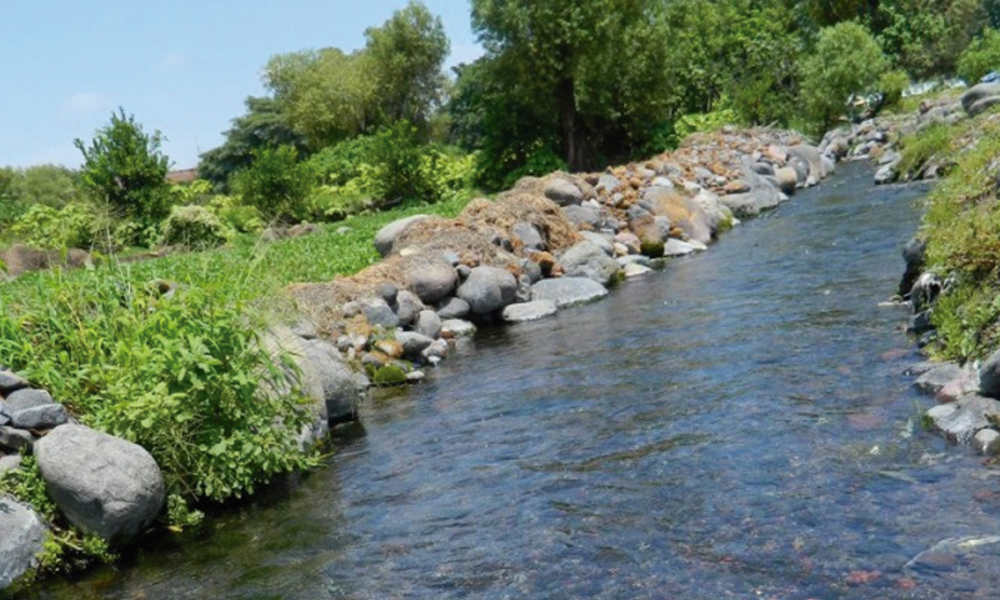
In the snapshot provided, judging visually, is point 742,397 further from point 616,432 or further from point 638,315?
point 638,315

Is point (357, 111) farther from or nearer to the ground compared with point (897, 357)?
farther from the ground

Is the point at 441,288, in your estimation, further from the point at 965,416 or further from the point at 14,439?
the point at 965,416

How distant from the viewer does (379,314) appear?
13281mm

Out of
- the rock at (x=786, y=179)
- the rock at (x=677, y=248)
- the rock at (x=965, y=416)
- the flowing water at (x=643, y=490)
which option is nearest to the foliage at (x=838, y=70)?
the rock at (x=786, y=179)

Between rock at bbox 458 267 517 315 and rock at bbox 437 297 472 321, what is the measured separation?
3.7 inches

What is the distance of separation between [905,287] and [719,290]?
3.29m

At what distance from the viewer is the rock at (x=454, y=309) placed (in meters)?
14.9

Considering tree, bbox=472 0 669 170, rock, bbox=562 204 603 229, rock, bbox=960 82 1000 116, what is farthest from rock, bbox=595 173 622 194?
tree, bbox=472 0 669 170

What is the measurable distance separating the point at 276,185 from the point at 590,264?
17.1 metres

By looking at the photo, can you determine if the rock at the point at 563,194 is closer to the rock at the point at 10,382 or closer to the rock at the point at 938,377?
the rock at the point at 938,377

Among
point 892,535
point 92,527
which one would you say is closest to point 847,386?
point 892,535

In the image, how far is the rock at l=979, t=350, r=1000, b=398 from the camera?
7.39 m

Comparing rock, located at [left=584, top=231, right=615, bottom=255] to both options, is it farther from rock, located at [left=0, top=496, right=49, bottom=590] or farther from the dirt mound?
rock, located at [left=0, top=496, right=49, bottom=590]

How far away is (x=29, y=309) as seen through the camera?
348 inches
